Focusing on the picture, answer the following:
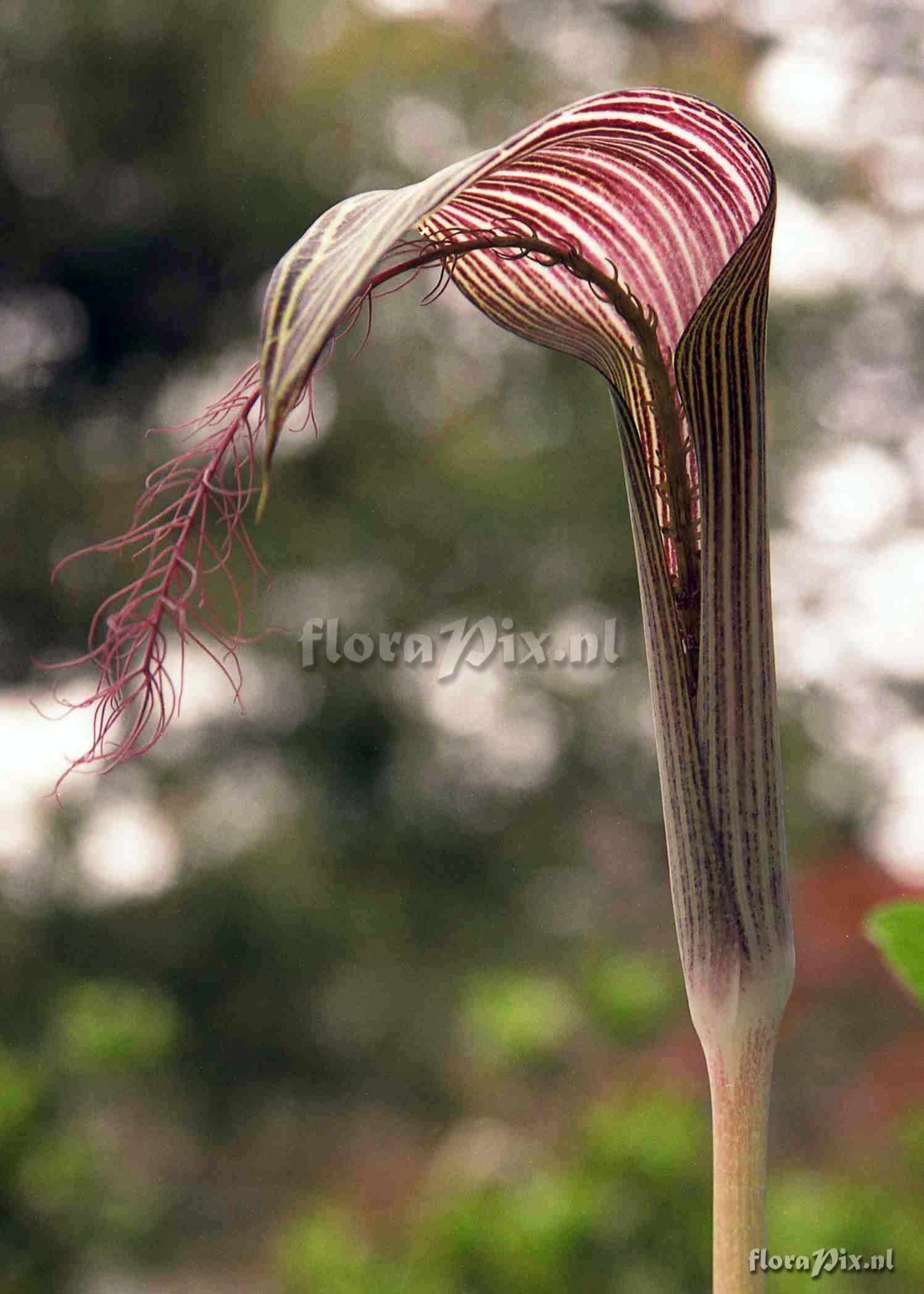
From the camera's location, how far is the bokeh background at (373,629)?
7.23 feet

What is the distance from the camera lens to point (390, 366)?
2.45m

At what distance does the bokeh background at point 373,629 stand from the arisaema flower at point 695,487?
1798mm

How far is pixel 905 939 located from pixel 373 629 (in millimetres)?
2147

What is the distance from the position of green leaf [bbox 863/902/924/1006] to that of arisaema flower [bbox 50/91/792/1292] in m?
0.03

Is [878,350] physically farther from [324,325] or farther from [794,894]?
[324,325]

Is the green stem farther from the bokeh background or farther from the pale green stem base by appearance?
the bokeh background

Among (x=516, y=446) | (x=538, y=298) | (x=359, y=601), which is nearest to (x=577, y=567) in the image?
(x=516, y=446)

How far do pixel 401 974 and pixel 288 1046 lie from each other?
302mm

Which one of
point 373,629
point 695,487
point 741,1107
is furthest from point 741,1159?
point 373,629

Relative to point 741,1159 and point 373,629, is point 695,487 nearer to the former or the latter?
point 741,1159

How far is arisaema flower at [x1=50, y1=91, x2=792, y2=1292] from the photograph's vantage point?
0.27m

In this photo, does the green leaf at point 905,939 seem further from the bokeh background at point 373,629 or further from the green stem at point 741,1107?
the bokeh background at point 373,629

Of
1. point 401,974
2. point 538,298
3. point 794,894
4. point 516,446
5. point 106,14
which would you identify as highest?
point 106,14

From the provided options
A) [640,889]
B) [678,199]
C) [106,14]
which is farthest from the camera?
[640,889]
